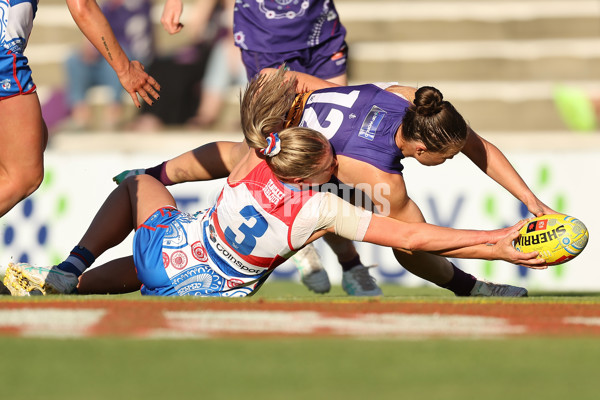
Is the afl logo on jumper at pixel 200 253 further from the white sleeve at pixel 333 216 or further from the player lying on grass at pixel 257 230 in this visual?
the white sleeve at pixel 333 216

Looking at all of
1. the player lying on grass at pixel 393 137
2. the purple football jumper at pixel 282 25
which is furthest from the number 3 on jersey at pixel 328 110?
the purple football jumper at pixel 282 25

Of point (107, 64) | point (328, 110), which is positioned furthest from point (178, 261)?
point (107, 64)

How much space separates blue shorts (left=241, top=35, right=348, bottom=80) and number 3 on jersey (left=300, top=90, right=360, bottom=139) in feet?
5.01

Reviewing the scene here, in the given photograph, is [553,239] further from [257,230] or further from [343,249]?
[343,249]

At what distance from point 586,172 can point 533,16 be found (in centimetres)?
555

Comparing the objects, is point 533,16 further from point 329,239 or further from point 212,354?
point 212,354

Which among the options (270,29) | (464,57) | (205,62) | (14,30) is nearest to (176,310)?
(14,30)

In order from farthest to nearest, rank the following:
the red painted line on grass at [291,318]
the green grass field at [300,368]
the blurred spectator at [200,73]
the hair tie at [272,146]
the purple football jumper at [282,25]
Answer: the blurred spectator at [200,73] < the purple football jumper at [282,25] < the hair tie at [272,146] < the red painted line on grass at [291,318] < the green grass field at [300,368]

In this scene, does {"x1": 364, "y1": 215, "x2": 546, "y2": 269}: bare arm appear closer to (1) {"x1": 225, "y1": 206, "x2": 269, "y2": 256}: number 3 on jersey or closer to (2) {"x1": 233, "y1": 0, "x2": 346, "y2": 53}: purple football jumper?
(1) {"x1": 225, "y1": 206, "x2": 269, "y2": 256}: number 3 on jersey

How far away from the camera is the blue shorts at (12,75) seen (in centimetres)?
471

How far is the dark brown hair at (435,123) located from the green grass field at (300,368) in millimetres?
1369

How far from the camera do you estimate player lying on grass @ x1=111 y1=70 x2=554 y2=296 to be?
454cm

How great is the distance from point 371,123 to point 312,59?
1973 mm

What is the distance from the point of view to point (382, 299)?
4.64m
